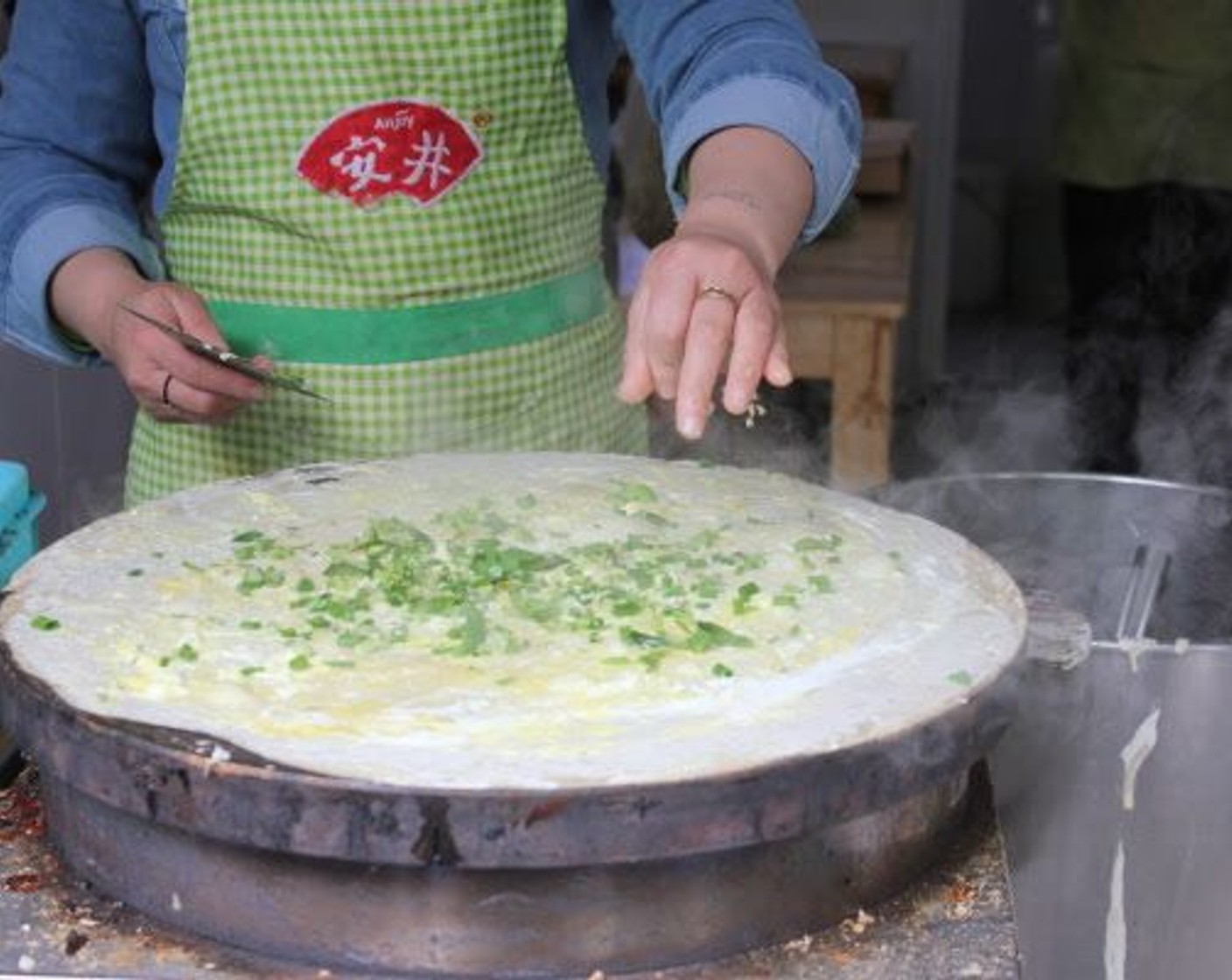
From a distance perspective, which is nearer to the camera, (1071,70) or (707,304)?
(707,304)

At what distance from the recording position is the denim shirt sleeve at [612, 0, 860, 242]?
2.17m

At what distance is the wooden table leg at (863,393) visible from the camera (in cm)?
425

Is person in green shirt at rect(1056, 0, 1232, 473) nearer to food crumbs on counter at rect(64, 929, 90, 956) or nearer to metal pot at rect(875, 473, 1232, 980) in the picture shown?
metal pot at rect(875, 473, 1232, 980)

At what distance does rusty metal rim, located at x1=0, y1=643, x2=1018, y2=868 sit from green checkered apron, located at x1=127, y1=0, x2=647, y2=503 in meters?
0.99

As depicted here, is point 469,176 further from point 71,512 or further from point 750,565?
point 71,512

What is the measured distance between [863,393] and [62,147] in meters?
2.14

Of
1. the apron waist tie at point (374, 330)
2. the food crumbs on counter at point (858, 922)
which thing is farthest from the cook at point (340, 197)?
the food crumbs on counter at point (858, 922)

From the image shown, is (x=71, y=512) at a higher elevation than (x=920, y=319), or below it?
higher

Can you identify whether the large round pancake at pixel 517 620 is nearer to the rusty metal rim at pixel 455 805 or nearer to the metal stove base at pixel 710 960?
the rusty metal rim at pixel 455 805

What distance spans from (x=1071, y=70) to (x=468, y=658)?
12.8ft

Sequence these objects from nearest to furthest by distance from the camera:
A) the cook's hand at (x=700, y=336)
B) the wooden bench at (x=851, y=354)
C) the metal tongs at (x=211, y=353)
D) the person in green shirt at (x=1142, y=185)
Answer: the cook's hand at (x=700, y=336), the metal tongs at (x=211, y=353), the wooden bench at (x=851, y=354), the person in green shirt at (x=1142, y=185)

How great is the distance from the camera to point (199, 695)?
162 centimetres

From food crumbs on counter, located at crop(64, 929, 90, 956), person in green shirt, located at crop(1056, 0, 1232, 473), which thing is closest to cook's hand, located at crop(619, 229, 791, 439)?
food crumbs on counter, located at crop(64, 929, 90, 956)

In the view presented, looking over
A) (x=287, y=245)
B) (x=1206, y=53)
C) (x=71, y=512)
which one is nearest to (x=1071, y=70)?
(x=1206, y=53)
